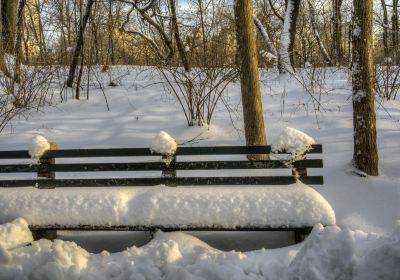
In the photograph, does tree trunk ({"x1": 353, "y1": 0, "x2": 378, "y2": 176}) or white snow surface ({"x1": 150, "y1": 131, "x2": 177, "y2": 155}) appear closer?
white snow surface ({"x1": 150, "y1": 131, "x2": 177, "y2": 155})

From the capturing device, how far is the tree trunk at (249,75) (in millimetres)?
6691

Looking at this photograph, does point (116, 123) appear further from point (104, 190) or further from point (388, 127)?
point (388, 127)

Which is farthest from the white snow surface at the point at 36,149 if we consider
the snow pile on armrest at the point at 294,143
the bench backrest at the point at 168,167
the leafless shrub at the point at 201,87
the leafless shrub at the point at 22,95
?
the leafless shrub at the point at 22,95

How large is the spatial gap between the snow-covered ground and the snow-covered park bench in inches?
9.7

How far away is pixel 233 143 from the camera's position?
25.6 feet

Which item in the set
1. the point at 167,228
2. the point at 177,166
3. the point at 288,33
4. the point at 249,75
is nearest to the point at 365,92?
the point at 249,75

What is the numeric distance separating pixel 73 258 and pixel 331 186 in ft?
13.3

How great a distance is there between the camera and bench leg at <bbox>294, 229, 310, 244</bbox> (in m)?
4.30

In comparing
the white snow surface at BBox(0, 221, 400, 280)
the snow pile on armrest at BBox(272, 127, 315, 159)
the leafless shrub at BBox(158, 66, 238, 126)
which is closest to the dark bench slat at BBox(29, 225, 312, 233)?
the white snow surface at BBox(0, 221, 400, 280)

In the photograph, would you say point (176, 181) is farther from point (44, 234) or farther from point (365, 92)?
point (365, 92)

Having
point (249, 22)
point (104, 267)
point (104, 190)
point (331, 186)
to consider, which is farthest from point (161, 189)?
point (249, 22)

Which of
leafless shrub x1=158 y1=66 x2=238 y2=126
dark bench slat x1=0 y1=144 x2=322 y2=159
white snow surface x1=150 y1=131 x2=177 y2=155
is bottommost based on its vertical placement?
dark bench slat x1=0 y1=144 x2=322 y2=159

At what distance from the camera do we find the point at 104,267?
3.57 metres

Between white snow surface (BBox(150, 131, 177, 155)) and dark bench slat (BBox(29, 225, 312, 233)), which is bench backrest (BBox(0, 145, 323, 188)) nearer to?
white snow surface (BBox(150, 131, 177, 155))
